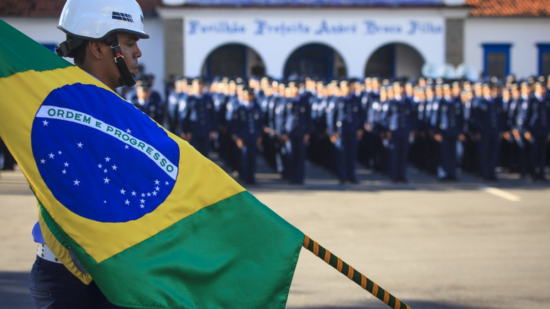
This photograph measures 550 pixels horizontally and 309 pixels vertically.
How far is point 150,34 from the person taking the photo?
103ft

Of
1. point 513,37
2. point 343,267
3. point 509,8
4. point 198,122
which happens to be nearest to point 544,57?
point 513,37

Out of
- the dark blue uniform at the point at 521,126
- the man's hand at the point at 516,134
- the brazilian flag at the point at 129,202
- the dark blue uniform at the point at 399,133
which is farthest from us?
the man's hand at the point at 516,134

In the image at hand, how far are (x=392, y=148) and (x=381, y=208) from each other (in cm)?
502

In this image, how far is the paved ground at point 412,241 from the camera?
7.21 metres

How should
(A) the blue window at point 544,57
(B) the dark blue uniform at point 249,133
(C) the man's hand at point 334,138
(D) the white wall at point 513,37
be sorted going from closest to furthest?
(B) the dark blue uniform at point 249,133, (C) the man's hand at point 334,138, (D) the white wall at point 513,37, (A) the blue window at point 544,57

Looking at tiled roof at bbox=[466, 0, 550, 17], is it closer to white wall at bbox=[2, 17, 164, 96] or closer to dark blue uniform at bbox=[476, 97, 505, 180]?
white wall at bbox=[2, 17, 164, 96]

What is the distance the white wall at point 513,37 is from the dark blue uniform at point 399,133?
16189 millimetres

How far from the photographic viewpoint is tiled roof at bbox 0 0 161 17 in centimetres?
3098

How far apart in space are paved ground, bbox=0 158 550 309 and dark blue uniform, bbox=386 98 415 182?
1.08 m

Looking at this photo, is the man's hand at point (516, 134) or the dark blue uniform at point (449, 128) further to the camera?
the man's hand at point (516, 134)

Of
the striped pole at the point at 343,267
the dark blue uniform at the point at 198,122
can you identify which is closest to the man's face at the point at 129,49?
the striped pole at the point at 343,267

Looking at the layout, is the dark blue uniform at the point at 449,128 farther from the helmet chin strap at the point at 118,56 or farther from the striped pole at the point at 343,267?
the helmet chin strap at the point at 118,56

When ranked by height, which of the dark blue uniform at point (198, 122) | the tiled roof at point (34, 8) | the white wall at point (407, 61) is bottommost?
the dark blue uniform at point (198, 122)

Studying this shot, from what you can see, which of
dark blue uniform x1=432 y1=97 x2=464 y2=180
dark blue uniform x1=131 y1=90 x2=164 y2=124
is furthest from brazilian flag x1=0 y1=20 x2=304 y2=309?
dark blue uniform x1=432 y1=97 x2=464 y2=180
